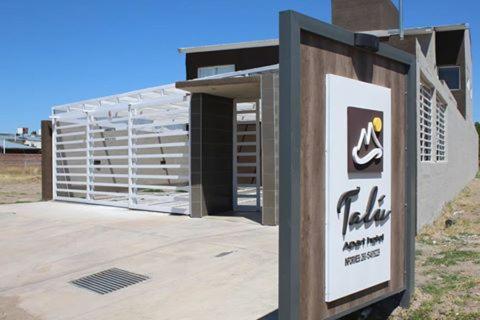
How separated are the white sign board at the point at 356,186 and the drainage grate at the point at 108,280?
322 centimetres

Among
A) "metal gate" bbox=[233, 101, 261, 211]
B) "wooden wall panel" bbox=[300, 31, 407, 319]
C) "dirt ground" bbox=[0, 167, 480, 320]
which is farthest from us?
"metal gate" bbox=[233, 101, 261, 211]

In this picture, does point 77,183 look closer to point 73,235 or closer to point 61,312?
point 73,235

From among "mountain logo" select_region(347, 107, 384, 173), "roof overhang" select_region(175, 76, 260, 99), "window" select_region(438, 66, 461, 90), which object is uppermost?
"window" select_region(438, 66, 461, 90)

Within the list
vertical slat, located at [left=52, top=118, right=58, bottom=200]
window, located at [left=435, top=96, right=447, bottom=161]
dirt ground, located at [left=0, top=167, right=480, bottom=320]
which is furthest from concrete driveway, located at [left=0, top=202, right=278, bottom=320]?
window, located at [left=435, top=96, right=447, bottom=161]

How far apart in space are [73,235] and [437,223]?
7903 millimetres

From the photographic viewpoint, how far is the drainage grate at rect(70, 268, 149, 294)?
6.47m

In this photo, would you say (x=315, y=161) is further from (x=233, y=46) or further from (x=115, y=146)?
(x=233, y=46)

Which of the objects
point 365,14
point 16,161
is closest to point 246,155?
point 365,14

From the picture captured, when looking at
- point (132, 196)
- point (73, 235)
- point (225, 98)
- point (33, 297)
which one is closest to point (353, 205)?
point (33, 297)

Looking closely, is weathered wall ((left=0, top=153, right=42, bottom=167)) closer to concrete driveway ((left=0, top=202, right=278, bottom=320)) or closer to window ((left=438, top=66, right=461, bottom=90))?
window ((left=438, top=66, right=461, bottom=90))

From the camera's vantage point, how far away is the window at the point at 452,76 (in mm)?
31359

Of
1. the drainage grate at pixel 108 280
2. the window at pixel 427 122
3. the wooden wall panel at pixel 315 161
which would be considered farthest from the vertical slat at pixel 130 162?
the wooden wall panel at pixel 315 161

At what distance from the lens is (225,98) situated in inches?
485

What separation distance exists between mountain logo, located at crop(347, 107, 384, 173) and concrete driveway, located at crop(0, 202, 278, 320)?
1888 millimetres
